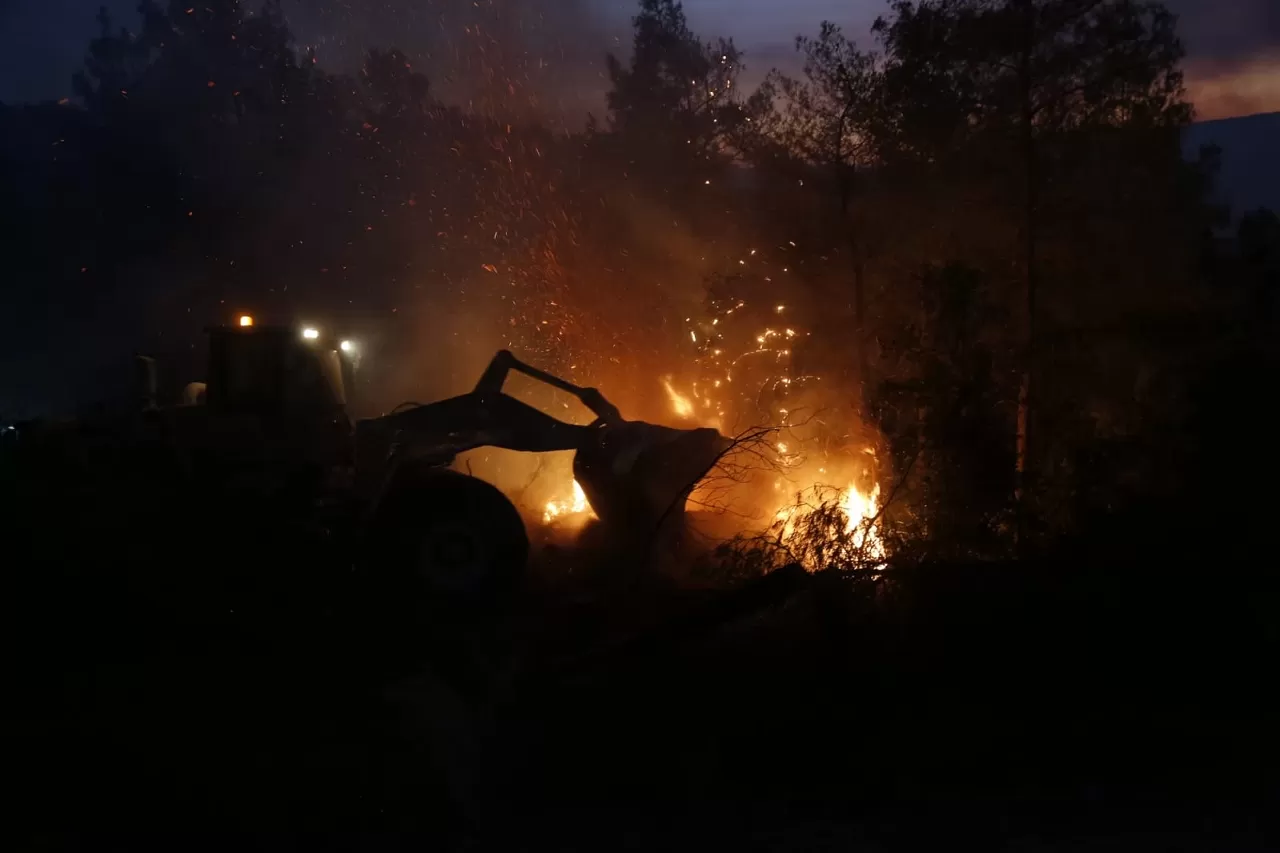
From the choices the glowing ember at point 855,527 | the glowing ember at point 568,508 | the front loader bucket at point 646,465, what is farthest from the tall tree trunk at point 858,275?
the glowing ember at point 568,508

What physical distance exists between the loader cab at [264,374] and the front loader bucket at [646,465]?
3.08 metres

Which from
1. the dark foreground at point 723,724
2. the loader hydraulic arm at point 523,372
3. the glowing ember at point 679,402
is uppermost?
the glowing ember at point 679,402

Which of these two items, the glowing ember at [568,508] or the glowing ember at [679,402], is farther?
the glowing ember at [679,402]

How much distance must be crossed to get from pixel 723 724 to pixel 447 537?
4183 mm

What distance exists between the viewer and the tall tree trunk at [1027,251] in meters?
11.6

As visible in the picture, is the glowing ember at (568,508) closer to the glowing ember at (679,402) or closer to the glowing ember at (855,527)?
the glowing ember at (855,527)

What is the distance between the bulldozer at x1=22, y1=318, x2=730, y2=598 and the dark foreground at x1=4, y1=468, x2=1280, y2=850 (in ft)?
4.98

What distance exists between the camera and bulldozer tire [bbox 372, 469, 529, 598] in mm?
9875

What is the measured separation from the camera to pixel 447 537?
9945 mm

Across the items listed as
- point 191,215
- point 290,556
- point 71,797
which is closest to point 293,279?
point 191,215

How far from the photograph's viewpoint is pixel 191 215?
122 ft

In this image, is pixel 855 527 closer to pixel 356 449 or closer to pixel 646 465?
pixel 646 465

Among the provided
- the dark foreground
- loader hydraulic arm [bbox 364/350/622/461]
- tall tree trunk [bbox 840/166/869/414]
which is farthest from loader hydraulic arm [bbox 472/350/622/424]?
tall tree trunk [bbox 840/166/869/414]

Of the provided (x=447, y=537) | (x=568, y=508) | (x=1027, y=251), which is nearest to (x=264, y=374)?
(x=447, y=537)
